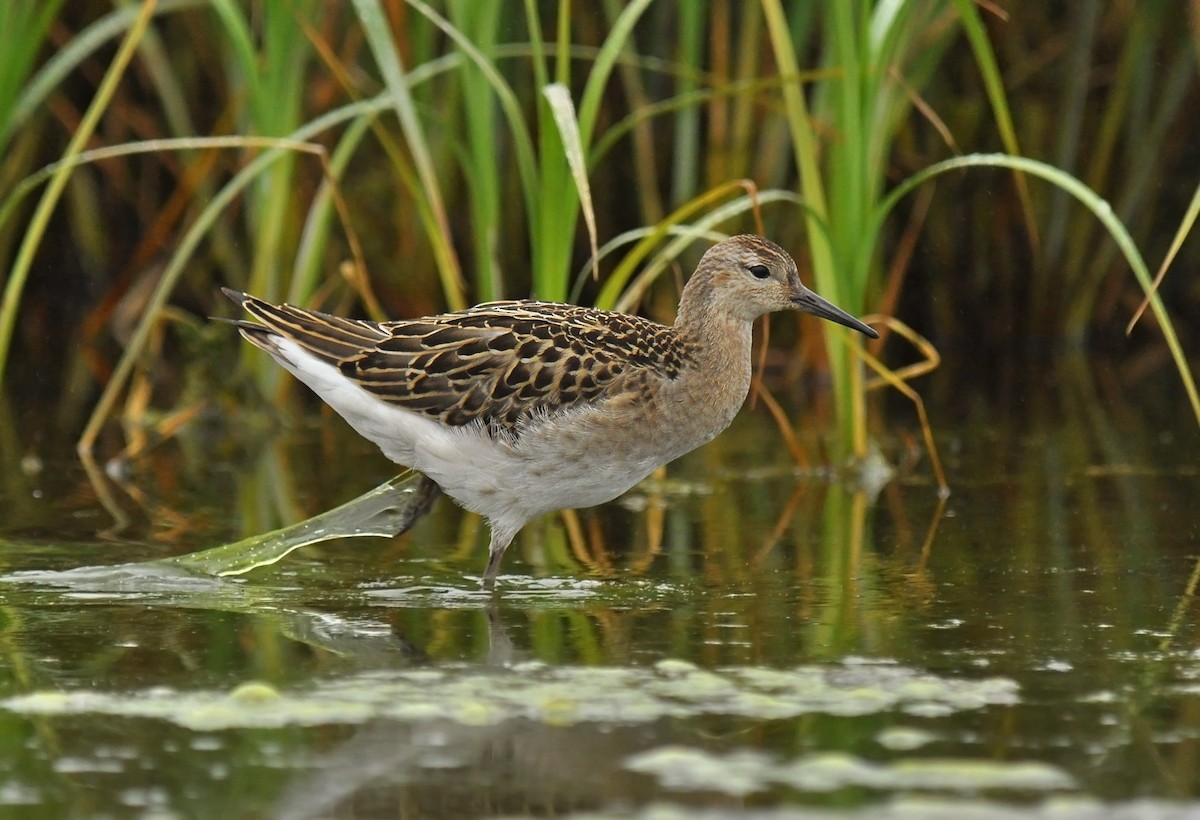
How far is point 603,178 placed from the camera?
11.0 meters

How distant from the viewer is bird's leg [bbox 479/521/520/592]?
20.2ft

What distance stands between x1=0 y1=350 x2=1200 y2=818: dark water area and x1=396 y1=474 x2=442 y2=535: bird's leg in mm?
147

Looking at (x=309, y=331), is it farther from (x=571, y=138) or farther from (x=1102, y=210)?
(x=1102, y=210)

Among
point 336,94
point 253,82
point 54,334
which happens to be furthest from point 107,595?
point 54,334

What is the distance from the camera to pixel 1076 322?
1153 cm

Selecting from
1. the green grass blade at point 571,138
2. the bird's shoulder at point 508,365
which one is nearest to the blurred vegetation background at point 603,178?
the green grass blade at point 571,138

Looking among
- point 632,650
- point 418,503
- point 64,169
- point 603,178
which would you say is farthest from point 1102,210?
point 603,178

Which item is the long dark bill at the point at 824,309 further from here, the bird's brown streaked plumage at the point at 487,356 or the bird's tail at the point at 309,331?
the bird's tail at the point at 309,331

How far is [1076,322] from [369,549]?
605 centimetres

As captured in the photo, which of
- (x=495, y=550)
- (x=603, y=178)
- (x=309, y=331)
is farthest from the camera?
(x=603, y=178)

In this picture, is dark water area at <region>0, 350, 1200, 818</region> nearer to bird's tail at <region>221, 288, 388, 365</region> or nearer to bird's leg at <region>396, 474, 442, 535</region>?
bird's leg at <region>396, 474, 442, 535</region>

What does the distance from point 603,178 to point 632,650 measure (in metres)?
6.18

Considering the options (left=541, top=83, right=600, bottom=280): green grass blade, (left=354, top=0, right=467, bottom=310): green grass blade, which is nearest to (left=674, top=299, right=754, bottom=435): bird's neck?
(left=541, top=83, right=600, bottom=280): green grass blade

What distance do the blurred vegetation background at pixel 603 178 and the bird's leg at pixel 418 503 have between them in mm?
2159
